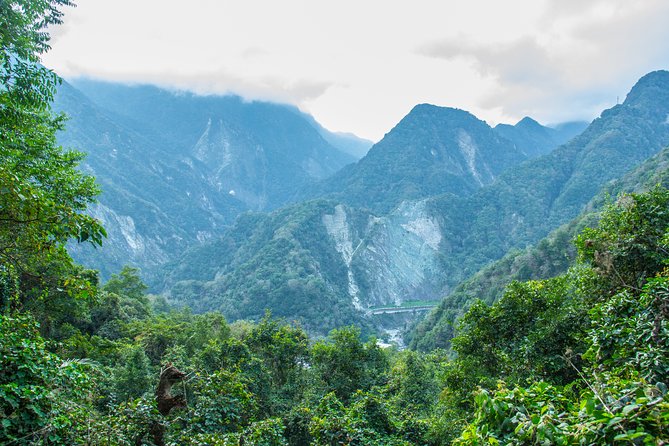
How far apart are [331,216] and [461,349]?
122882 millimetres

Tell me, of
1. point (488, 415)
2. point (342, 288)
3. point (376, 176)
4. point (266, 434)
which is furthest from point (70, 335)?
point (376, 176)

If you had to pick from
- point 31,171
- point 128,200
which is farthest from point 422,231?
point 31,171

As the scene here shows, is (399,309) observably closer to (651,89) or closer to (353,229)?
(353,229)

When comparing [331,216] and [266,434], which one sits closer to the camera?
[266,434]

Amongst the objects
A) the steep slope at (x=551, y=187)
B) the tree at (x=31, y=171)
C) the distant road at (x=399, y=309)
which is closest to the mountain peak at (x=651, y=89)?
the steep slope at (x=551, y=187)

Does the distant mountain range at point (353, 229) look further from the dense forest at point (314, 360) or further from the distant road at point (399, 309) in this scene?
the dense forest at point (314, 360)

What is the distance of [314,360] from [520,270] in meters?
62.0

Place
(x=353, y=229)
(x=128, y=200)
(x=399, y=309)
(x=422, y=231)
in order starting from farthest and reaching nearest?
(x=128, y=200)
(x=422, y=231)
(x=353, y=229)
(x=399, y=309)

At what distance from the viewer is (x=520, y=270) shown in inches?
2751

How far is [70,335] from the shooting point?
840 inches

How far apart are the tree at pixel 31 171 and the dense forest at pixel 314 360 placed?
0.14 feet

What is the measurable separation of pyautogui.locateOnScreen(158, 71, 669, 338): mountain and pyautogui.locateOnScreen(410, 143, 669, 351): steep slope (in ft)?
96.0

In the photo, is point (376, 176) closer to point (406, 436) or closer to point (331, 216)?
point (331, 216)

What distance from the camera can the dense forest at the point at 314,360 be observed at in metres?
3.76
